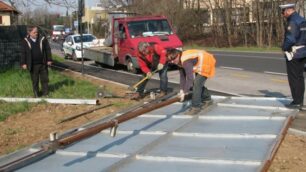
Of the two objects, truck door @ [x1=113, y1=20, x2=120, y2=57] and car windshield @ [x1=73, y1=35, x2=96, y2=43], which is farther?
car windshield @ [x1=73, y1=35, x2=96, y2=43]

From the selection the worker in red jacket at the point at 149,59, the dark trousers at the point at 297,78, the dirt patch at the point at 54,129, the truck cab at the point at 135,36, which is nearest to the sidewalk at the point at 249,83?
the dark trousers at the point at 297,78

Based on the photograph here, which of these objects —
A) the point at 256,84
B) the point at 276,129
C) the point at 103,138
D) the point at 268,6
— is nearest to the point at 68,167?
the point at 103,138

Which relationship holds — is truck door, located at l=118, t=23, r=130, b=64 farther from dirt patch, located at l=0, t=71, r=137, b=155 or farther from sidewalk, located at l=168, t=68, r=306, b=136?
dirt patch, located at l=0, t=71, r=137, b=155

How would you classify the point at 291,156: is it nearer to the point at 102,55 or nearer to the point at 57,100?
the point at 57,100

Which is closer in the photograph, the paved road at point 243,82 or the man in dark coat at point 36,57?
the man in dark coat at point 36,57

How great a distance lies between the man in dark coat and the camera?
1217cm

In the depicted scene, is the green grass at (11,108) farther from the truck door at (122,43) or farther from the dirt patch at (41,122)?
the truck door at (122,43)

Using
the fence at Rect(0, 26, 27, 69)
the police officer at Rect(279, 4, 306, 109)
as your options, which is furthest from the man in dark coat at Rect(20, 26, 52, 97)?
the fence at Rect(0, 26, 27, 69)

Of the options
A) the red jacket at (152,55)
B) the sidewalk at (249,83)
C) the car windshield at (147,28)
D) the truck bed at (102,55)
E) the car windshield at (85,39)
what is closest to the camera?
the red jacket at (152,55)

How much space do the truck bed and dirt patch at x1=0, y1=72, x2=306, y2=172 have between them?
34.3 ft

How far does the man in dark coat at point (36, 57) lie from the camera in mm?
12172

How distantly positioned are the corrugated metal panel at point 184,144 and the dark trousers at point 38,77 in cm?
402

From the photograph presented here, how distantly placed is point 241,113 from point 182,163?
10.7ft

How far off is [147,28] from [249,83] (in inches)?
249
